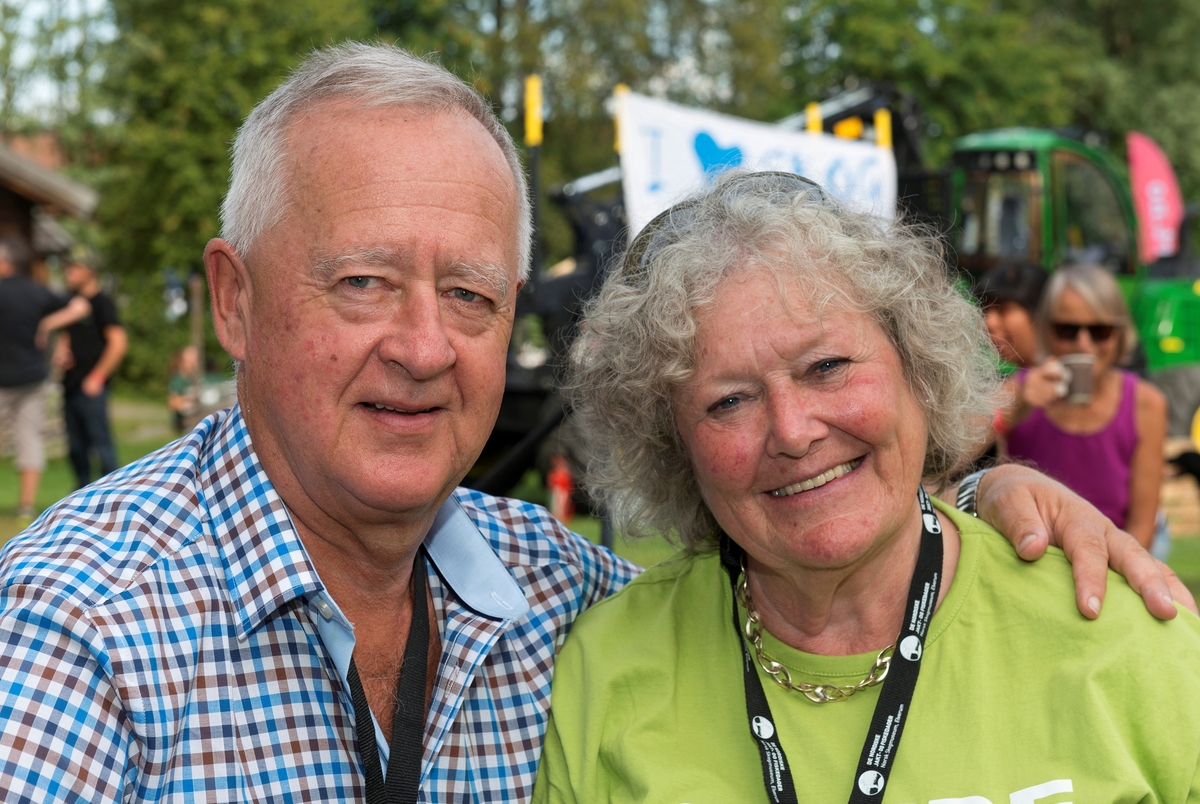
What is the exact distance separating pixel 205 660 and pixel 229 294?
0.64m

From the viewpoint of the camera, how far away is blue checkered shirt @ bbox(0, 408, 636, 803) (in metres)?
1.62

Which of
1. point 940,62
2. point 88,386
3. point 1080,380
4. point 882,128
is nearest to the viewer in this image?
point 1080,380

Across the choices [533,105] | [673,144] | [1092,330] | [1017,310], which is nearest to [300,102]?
[1092,330]

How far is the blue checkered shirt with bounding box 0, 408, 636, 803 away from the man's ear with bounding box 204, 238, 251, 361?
146 mm

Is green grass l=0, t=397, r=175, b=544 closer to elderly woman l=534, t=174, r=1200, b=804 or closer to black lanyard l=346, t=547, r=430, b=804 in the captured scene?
black lanyard l=346, t=547, r=430, b=804

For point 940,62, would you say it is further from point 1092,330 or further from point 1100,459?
point 1100,459

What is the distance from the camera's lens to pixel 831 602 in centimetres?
221

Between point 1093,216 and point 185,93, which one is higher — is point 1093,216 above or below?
below

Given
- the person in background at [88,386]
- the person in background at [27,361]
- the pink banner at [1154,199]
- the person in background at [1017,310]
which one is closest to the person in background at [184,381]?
the person in background at [27,361]

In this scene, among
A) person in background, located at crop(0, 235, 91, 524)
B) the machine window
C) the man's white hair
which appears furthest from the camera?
the machine window

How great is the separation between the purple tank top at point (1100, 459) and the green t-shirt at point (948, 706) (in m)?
2.76

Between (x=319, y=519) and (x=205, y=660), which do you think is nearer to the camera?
(x=205, y=660)

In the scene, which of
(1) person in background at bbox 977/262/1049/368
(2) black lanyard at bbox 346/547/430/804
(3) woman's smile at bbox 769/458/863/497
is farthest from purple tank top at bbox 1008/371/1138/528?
(2) black lanyard at bbox 346/547/430/804

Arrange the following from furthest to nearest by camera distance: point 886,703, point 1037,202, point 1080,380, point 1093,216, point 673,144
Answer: point 1093,216 < point 1037,202 < point 673,144 < point 1080,380 < point 886,703
